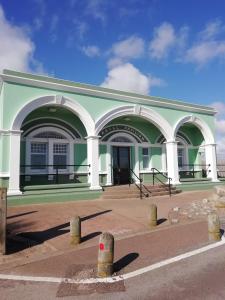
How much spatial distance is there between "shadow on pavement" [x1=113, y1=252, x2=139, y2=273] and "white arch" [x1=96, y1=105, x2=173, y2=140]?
9079 mm

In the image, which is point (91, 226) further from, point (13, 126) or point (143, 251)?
point (13, 126)

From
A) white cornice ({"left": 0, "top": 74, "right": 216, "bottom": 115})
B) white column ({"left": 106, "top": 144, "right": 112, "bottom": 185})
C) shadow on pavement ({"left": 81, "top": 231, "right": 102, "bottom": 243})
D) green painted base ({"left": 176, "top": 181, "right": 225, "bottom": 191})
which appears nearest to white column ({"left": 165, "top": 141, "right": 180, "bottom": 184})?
green painted base ({"left": 176, "top": 181, "right": 225, "bottom": 191})

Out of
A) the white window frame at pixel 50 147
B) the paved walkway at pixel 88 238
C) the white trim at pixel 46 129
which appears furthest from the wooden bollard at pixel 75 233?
the white trim at pixel 46 129

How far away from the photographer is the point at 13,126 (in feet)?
38.7

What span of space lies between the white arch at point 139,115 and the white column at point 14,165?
417 cm

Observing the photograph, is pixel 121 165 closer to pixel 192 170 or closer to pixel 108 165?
pixel 108 165

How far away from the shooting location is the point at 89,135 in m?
13.9

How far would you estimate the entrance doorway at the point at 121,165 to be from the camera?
16812 mm

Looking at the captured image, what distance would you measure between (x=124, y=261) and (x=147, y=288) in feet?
3.86

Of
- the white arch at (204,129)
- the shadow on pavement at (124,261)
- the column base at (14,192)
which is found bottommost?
the shadow on pavement at (124,261)

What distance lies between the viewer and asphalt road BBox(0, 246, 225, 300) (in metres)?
3.93

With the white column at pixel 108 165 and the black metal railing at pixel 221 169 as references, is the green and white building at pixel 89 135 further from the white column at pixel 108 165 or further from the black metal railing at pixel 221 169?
the black metal railing at pixel 221 169

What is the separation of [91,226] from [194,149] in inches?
559

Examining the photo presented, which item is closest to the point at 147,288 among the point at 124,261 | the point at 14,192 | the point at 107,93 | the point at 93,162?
the point at 124,261
